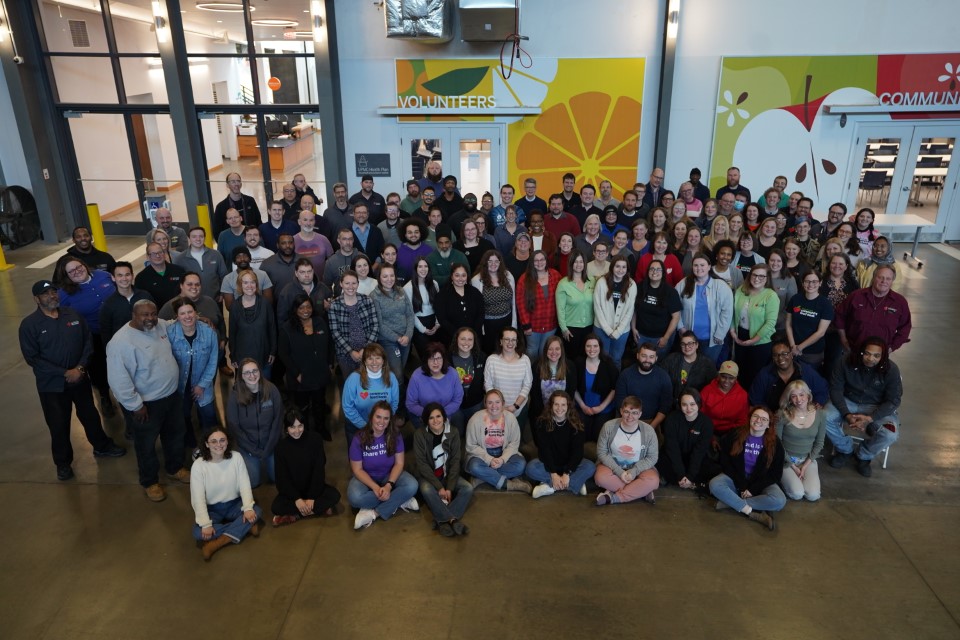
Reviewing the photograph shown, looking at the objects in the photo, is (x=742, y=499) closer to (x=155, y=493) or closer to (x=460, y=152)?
(x=155, y=493)

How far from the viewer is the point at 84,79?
12.7 meters

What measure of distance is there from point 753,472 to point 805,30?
9.30 meters

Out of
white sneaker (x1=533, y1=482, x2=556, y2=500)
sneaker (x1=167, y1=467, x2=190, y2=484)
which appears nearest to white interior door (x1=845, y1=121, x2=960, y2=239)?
white sneaker (x1=533, y1=482, x2=556, y2=500)

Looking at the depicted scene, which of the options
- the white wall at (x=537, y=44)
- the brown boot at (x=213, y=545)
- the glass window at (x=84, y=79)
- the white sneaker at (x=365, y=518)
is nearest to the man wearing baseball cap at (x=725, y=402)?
the white sneaker at (x=365, y=518)

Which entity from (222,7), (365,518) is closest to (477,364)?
(365,518)

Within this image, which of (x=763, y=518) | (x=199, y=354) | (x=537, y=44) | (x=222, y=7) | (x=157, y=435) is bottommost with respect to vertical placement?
(x=763, y=518)

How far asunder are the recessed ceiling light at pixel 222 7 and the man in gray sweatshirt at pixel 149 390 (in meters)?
8.81

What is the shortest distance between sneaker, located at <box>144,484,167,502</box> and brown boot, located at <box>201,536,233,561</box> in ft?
2.69

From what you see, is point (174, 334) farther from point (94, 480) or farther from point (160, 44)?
point (160, 44)

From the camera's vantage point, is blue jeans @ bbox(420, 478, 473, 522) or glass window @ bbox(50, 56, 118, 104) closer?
blue jeans @ bbox(420, 478, 473, 522)

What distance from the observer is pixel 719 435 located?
5.80 m

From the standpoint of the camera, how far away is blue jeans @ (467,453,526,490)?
550cm

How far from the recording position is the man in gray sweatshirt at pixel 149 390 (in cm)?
509

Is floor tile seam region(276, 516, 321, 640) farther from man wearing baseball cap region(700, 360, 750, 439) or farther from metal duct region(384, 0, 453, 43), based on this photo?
metal duct region(384, 0, 453, 43)
